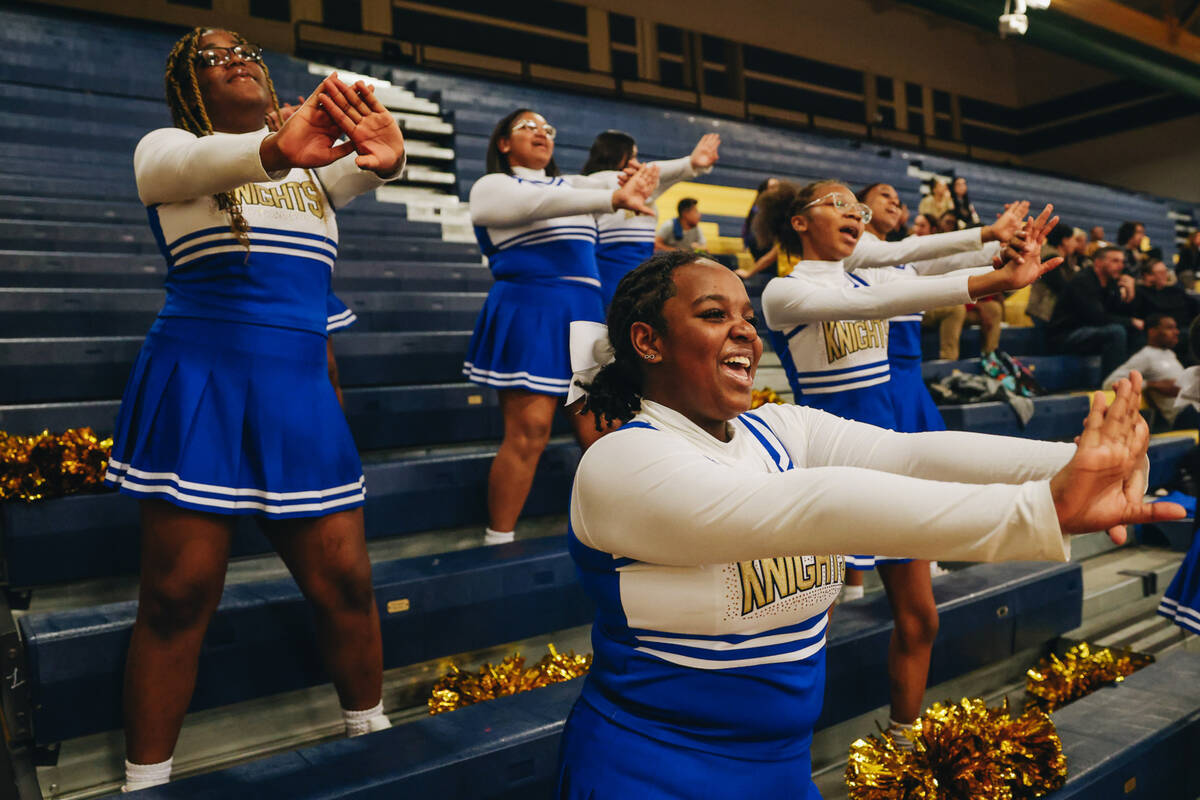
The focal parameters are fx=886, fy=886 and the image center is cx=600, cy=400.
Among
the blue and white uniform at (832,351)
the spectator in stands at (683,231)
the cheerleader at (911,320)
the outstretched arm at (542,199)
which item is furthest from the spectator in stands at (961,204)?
the outstretched arm at (542,199)

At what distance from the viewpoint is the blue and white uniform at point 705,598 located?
36.2 inches

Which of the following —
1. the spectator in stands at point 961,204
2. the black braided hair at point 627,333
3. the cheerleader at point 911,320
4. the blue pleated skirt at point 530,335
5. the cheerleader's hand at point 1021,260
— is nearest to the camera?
the black braided hair at point 627,333

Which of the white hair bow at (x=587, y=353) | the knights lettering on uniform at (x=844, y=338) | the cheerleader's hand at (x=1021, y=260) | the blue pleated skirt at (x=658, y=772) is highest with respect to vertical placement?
the cheerleader's hand at (x=1021, y=260)

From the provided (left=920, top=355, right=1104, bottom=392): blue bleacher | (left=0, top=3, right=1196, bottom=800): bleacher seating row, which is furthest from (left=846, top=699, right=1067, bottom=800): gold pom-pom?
(left=920, top=355, right=1104, bottom=392): blue bleacher

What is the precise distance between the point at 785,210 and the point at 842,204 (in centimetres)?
21

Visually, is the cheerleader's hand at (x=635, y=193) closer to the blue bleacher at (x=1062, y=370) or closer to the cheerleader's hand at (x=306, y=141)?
the cheerleader's hand at (x=306, y=141)

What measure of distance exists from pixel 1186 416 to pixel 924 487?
6.29 metres

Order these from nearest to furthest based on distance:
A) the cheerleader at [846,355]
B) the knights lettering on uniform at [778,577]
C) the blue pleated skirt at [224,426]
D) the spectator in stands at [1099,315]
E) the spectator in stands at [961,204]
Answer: the knights lettering on uniform at [778,577] < the blue pleated skirt at [224,426] < the cheerleader at [846,355] < the spectator in stands at [1099,315] < the spectator in stands at [961,204]

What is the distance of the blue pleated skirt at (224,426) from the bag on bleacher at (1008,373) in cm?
415

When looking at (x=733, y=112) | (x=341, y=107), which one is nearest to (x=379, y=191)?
(x=341, y=107)

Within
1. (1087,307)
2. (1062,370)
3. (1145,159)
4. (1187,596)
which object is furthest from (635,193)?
(1145,159)

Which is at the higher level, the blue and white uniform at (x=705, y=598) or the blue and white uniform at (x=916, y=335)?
the blue and white uniform at (x=916, y=335)

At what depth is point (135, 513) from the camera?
7.35ft

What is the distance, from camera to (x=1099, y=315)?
20.0ft
